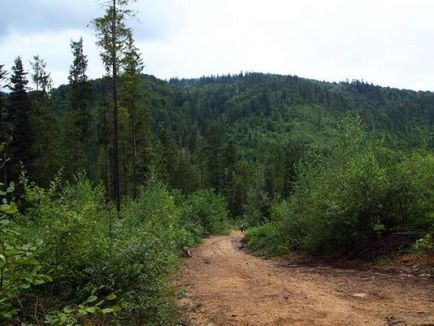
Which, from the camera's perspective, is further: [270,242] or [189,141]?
[189,141]

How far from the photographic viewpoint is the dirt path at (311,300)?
22.2 feet

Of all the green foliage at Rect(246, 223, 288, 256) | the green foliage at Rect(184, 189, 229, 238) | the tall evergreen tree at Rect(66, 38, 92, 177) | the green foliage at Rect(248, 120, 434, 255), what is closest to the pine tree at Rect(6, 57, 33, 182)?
the tall evergreen tree at Rect(66, 38, 92, 177)

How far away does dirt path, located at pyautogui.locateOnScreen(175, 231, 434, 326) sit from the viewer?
677 cm

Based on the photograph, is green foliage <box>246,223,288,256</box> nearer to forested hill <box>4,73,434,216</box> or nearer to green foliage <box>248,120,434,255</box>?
green foliage <box>248,120,434,255</box>

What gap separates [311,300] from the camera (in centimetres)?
803

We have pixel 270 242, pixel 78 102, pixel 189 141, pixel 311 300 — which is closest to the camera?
pixel 311 300

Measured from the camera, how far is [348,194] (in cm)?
1367

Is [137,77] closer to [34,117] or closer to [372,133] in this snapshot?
[34,117]

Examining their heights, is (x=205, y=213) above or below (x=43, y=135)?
below

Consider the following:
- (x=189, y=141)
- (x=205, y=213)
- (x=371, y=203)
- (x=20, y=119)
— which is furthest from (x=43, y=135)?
(x=189, y=141)

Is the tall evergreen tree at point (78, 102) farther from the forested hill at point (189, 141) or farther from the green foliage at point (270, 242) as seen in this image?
the green foliage at point (270, 242)

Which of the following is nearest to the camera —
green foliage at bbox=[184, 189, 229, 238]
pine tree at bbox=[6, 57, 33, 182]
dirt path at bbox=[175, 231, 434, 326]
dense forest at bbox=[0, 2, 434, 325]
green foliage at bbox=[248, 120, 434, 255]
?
dense forest at bbox=[0, 2, 434, 325]

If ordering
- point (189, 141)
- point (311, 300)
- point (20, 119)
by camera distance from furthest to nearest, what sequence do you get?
1. point (189, 141)
2. point (20, 119)
3. point (311, 300)

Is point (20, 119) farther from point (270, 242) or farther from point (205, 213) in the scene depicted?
point (270, 242)
